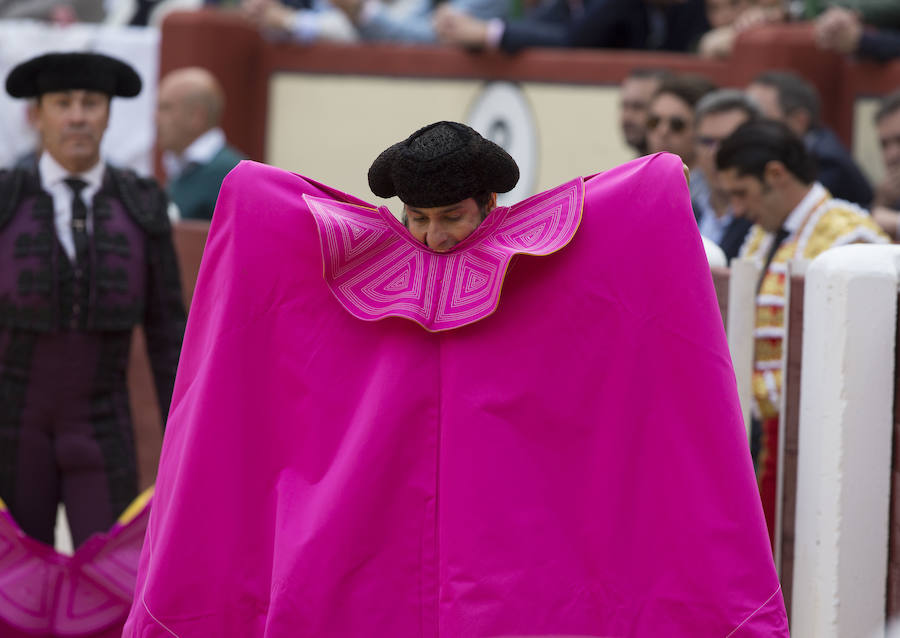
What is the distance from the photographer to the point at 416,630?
112 inches

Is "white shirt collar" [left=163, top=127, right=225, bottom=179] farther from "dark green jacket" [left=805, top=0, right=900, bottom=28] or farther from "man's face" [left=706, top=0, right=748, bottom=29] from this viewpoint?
"dark green jacket" [left=805, top=0, right=900, bottom=28]

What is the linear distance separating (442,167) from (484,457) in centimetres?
51

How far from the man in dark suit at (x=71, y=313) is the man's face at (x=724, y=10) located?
4079mm

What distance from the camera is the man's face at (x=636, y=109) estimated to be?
6.43m

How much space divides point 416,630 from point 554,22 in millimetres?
6275

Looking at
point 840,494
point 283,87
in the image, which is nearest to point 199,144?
point 283,87

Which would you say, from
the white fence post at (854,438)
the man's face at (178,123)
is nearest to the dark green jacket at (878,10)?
the man's face at (178,123)

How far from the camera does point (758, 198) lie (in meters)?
4.55

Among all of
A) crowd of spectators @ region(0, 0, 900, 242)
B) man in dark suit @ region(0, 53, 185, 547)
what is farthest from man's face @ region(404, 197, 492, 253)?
crowd of spectators @ region(0, 0, 900, 242)

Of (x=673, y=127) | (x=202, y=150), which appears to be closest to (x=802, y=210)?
(x=673, y=127)

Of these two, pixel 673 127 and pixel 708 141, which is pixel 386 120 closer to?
pixel 673 127

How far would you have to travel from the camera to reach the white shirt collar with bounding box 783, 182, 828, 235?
4496 millimetres

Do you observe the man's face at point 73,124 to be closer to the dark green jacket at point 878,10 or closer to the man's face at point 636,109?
the man's face at point 636,109

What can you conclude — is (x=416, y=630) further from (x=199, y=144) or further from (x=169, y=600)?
(x=199, y=144)
